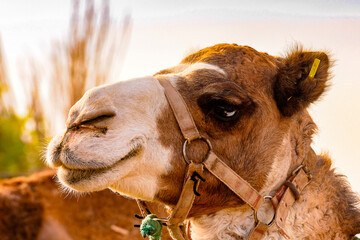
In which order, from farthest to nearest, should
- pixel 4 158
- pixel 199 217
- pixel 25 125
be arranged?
pixel 25 125, pixel 4 158, pixel 199 217

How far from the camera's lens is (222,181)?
2.52 m

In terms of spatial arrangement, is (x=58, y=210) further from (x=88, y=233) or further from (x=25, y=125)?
(x=25, y=125)

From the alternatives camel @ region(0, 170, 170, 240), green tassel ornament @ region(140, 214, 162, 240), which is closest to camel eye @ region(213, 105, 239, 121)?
green tassel ornament @ region(140, 214, 162, 240)

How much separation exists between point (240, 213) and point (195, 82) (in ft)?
2.87

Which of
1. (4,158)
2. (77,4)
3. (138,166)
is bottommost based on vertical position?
(4,158)

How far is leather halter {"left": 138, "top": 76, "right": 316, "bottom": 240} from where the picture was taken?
2451mm

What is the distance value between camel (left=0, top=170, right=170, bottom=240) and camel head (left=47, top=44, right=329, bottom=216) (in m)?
2.58


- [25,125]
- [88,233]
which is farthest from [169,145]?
[25,125]

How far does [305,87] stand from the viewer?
268 centimetres

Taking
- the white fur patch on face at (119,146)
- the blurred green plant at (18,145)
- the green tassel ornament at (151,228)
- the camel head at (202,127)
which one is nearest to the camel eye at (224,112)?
the camel head at (202,127)

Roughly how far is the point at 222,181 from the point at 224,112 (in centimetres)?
41

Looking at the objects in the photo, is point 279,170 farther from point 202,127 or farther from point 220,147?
point 202,127

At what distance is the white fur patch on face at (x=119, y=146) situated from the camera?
2.18 metres

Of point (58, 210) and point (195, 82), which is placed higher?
point (195, 82)
